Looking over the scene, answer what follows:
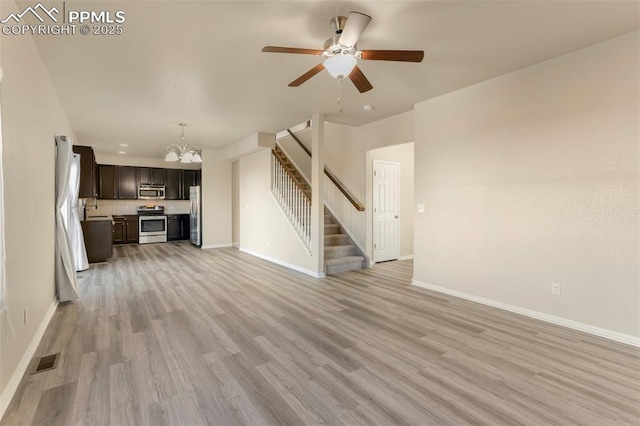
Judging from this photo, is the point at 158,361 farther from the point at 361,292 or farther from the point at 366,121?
the point at 366,121

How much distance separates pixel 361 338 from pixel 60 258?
3.88 meters

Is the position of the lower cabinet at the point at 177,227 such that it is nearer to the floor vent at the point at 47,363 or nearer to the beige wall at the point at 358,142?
the beige wall at the point at 358,142

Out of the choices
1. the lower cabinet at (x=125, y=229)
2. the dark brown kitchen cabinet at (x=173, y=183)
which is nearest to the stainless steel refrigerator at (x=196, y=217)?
the dark brown kitchen cabinet at (x=173, y=183)

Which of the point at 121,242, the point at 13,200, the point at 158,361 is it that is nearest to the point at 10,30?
the point at 13,200

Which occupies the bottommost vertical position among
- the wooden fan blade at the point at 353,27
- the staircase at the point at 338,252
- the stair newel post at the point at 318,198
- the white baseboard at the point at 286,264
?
the white baseboard at the point at 286,264

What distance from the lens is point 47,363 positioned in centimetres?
233

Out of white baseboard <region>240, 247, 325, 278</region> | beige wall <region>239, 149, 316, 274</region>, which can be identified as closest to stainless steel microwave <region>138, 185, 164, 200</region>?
beige wall <region>239, 149, 316, 274</region>

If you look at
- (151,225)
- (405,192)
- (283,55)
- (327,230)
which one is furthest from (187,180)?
(283,55)

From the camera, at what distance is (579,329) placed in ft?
9.64

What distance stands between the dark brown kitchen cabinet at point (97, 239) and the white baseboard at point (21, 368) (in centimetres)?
336

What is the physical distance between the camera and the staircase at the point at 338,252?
5.32 meters

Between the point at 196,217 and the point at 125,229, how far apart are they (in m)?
2.30

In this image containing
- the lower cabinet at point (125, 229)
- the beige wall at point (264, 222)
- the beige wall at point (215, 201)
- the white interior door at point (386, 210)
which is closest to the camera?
the beige wall at point (264, 222)

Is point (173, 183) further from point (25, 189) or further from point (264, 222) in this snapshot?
point (25, 189)
